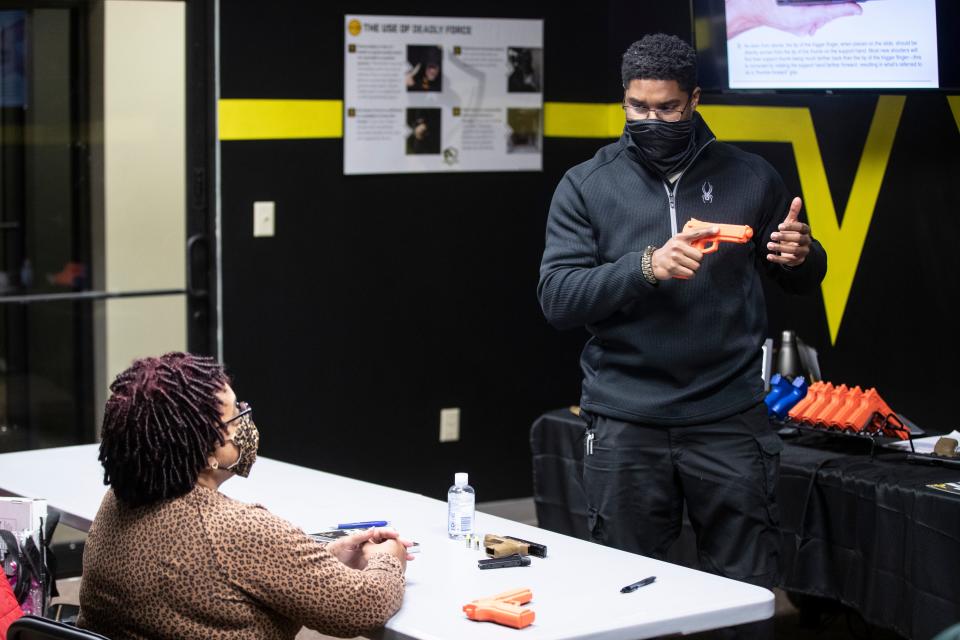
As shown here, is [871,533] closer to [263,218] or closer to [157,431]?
[157,431]

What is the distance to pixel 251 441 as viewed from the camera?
2.36 m

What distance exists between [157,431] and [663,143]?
4.61 feet

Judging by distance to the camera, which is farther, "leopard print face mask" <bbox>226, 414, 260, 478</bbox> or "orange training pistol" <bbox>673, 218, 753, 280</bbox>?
"orange training pistol" <bbox>673, 218, 753, 280</bbox>

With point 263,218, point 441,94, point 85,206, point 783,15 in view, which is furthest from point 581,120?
point 85,206

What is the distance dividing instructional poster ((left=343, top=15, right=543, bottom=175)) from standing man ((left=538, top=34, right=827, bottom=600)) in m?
2.37

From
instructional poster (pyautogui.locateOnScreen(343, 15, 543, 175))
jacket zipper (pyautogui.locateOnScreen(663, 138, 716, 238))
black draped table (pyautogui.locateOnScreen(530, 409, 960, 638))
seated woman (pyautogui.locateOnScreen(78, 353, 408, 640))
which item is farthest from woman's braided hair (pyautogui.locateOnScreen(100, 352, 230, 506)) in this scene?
instructional poster (pyautogui.locateOnScreen(343, 15, 543, 175))

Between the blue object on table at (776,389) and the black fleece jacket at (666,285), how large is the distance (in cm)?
114

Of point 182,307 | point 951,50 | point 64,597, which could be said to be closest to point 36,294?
point 182,307

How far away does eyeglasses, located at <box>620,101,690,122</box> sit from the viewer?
3066mm

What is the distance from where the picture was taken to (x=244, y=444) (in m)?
2.33

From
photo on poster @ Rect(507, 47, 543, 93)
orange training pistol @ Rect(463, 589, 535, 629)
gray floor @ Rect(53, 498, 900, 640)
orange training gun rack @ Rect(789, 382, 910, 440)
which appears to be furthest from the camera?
photo on poster @ Rect(507, 47, 543, 93)

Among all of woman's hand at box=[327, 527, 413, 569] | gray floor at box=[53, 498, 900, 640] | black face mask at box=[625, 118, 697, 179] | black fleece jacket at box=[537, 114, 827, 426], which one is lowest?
gray floor at box=[53, 498, 900, 640]

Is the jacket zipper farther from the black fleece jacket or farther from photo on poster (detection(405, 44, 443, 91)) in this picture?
photo on poster (detection(405, 44, 443, 91))

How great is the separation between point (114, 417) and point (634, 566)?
105cm
